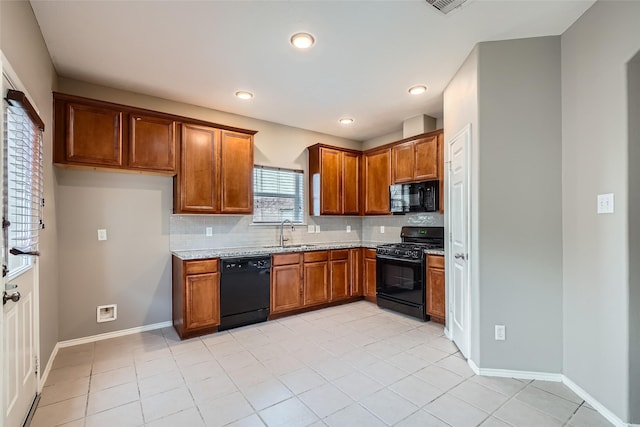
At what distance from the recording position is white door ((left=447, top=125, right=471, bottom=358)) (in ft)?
9.19

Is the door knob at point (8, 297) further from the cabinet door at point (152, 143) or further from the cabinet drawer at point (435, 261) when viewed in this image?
the cabinet drawer at point (435, 261)

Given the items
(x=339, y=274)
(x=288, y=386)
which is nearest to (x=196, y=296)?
(x=288, y=386)

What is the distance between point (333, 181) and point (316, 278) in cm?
150

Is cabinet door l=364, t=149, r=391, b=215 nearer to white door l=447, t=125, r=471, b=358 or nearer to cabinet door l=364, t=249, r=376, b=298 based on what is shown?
cabinet door l=364, t=249, r=376, b=298

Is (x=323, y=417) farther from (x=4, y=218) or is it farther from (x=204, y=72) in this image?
(x=204, y=72)

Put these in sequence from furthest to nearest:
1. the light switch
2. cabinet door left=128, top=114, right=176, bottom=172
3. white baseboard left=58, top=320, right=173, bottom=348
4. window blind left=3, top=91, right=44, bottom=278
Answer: cabinet door left=128, top=114, right=176, bottom=172, white baseboard left=58, top=320, right=173, bottom=348, the light switch, window blind left=3, top=91, right=44, bottom=278

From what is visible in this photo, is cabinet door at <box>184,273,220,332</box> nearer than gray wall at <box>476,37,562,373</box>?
No

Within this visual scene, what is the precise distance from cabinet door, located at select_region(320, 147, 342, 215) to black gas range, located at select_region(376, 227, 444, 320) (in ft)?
3.13

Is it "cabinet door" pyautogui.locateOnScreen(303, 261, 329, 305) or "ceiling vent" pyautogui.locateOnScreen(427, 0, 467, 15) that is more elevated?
"ceiling vent" pyautogui.locateOnScreen(427, 0, 467, 15)

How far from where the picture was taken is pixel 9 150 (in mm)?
1759

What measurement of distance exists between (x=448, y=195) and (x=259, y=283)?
2.38 metres

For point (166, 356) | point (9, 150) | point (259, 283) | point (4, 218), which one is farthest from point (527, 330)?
point (9, 150)

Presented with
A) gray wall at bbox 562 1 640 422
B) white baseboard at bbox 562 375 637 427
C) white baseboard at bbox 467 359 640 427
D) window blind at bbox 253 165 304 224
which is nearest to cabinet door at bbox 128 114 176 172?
window blind at bbox 253 165 304 224

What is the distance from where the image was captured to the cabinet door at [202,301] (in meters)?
3.30
